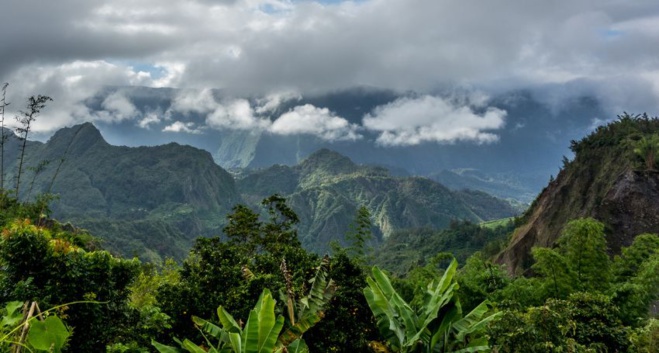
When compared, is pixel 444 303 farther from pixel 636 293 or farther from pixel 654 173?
pixel 654 173

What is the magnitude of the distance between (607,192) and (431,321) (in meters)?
56.9

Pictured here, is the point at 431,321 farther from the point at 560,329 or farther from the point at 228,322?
the point at 560,329

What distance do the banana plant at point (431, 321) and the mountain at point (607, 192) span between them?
4075 cm

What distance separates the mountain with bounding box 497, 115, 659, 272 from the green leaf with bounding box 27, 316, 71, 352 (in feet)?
163

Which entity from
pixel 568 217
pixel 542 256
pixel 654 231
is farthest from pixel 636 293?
pixel 568 217

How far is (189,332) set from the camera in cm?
1530

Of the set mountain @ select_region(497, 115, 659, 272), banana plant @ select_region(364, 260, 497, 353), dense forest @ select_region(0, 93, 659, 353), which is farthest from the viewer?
mountain @ select_region(497, 115, 659, 272)

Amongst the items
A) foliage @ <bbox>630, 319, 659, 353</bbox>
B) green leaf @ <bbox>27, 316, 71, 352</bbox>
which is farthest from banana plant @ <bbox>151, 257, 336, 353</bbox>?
foliage @ <bbox>630, 319, 659, 353</bbox>

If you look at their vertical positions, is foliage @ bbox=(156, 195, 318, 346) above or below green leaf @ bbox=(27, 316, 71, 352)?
below

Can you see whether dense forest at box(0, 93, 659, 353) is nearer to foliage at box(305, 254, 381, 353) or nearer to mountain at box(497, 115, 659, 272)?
foliage at box(305, 254, 381, 353)

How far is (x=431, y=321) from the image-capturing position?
9828mm

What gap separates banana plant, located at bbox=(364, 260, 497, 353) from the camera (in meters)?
9.57

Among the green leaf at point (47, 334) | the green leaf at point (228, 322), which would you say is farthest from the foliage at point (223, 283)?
the green leaf at point (47, 334)

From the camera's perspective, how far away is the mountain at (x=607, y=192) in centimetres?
4869
